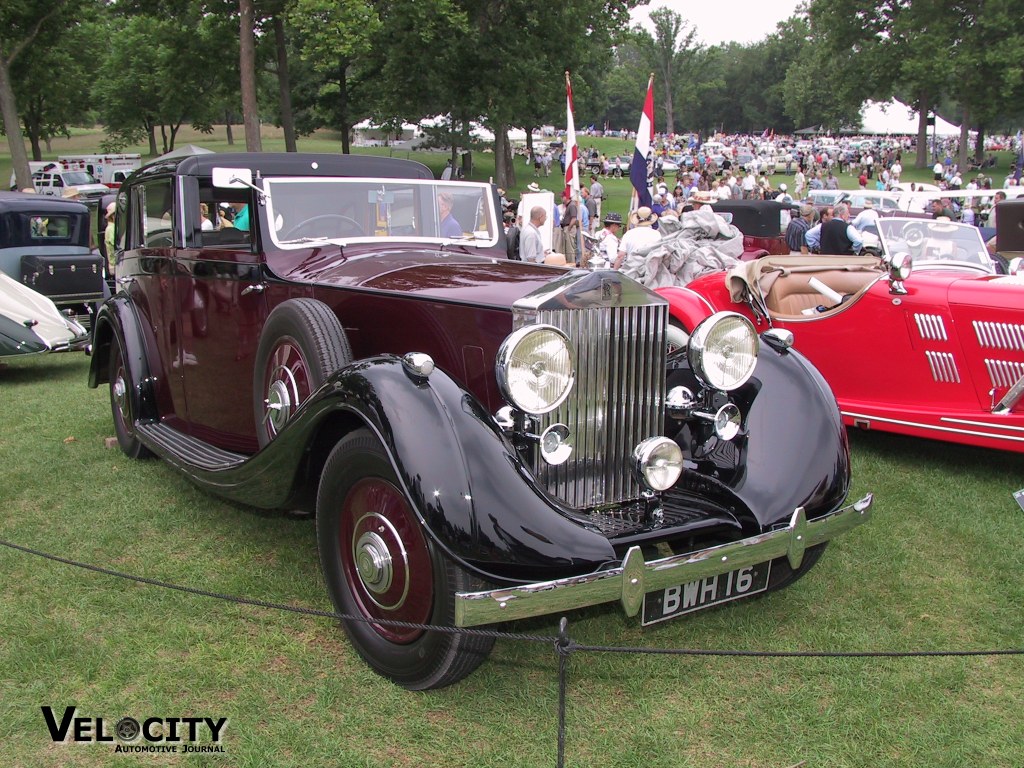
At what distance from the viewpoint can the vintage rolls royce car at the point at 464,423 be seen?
2.73 metres

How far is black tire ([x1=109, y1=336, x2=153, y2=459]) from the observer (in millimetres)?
5324

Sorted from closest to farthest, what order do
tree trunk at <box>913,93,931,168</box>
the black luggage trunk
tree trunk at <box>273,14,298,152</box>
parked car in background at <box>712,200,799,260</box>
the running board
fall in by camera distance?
the running board < the black luggage trunk < parked car in background at <box>712,200,799,260</box> < tree trunk at <box>273,14,298,152</box> < tree trunk at <box>913,93,931,168</box>

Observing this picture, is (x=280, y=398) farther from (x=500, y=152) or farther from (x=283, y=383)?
(x=500, y=152)

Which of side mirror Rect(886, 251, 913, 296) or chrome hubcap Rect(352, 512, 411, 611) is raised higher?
side mirror Rect(886, 251, 913, 296)

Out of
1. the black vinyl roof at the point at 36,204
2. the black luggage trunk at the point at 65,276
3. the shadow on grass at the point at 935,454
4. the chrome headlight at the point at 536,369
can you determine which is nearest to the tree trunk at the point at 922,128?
the black vinyl roof at the point at 36,204

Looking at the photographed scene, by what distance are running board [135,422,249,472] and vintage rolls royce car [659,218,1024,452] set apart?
3.40m

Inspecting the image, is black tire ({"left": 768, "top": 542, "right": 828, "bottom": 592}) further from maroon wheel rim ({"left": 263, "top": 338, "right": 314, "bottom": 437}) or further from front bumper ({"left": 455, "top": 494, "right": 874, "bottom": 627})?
maroon wheel rim ({"left": 263, "top": 338, "right": 314, "bottom": 437})

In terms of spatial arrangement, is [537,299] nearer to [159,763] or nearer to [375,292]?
[375,292]

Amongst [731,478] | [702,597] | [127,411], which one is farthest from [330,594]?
[127,411]

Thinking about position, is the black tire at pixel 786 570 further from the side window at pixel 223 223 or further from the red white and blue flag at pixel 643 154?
the red white and blue flag at pixel 643 154

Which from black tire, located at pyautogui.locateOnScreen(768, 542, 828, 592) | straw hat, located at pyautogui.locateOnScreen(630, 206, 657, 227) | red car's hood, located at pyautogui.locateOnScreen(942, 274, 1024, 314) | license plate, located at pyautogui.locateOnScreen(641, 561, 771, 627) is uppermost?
straw hat, located at pyautogui.locateOnScreen(630, 206, 657, 227)

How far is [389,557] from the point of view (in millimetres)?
2971

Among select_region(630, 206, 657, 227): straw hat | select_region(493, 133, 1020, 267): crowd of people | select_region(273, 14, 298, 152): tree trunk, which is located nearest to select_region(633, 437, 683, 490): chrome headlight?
select_region(493, 133, 1020, 267): crowd of people

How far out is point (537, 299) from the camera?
3146 mm
